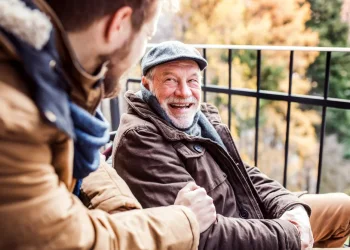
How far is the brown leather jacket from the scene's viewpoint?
1.51 meters

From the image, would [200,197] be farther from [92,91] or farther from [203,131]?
[92,91]

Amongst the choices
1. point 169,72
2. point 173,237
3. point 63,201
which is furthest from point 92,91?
point 169,72

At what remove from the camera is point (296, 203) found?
1785mm

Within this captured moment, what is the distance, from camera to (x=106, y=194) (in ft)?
3.81

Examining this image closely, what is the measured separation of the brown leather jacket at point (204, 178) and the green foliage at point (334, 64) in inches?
409

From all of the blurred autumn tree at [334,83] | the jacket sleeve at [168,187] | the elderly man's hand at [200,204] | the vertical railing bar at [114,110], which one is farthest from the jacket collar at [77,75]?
the blurred autumn tree at [334,83]

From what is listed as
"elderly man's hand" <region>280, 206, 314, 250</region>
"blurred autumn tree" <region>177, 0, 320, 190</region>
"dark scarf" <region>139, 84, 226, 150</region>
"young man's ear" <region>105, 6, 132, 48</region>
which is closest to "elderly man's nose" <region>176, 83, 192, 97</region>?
"dark scarf" <region>139, 84, 226, 150</region>

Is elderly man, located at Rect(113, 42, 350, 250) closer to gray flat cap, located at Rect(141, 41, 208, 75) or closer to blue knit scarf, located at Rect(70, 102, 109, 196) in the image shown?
gray flat cap, located at Rect(141, 41, 208, 75)

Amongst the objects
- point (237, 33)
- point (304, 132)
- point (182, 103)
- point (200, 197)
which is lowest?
point (304, 132)

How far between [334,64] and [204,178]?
1101cm

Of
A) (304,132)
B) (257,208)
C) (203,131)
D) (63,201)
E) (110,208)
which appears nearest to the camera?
(63,201)

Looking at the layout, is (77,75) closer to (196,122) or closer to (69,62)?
(69,62)

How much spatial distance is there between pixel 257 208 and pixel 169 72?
794 mm

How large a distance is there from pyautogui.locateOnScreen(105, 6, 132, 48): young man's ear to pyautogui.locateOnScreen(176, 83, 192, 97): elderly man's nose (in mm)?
966
